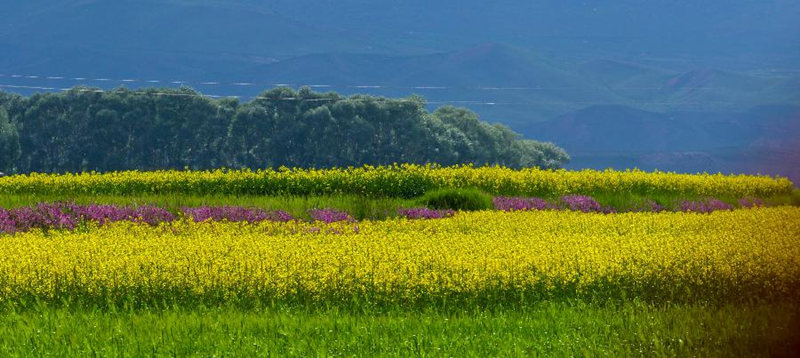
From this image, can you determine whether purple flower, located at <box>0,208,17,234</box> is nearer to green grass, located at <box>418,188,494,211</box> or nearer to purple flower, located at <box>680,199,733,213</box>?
green grass, located at <box>418,188,494,211</box>

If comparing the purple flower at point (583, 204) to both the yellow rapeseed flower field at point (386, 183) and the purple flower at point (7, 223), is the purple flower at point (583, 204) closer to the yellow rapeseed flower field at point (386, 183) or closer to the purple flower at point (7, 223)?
the yellow rapeseed flower field at point (386, 183)

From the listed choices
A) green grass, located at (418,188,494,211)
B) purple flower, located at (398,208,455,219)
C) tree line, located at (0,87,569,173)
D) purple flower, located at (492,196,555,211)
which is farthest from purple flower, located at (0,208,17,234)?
tree line, located at (0,87,569,173)

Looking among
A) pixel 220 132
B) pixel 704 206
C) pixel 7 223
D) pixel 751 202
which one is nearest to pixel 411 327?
pixel 7 223

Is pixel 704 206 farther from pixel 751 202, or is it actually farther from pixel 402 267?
pixel 402 267

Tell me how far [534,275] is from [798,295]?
321cm

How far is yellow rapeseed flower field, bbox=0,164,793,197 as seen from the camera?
27178 millimetres

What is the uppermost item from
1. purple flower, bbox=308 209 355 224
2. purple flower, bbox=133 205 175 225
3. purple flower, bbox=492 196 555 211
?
purple flower, bbox=492 196 555 211

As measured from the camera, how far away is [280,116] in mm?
69312

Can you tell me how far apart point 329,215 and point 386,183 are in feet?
18.6

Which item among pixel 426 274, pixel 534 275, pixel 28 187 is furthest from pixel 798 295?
pixel 28 187

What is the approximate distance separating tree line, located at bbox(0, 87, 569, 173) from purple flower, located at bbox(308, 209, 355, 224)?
46.4m

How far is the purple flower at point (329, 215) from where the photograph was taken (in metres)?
21.1

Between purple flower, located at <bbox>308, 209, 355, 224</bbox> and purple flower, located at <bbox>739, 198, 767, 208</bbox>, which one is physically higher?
purple flower, located at <bbox>739, 198, 767, 208</bbox>

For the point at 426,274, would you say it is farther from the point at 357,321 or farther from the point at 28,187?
the point at 28,187
